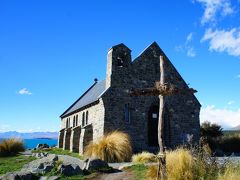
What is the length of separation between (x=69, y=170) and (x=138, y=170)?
3.16 m

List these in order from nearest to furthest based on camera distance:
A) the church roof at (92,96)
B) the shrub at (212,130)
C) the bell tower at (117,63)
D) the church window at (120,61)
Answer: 1. the bell tower at (117,63)
2. the church window at (120,61)
3. the church roof at (92,96)
4. the shrub at (212,130)

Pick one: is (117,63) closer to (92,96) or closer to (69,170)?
(92,96)

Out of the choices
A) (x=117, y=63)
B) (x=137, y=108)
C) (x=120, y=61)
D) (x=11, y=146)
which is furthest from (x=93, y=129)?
(x=11, y=146)

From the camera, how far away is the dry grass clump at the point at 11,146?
25.9 meters

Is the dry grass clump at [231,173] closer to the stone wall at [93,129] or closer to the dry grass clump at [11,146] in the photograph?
the stone wall at [93,129]

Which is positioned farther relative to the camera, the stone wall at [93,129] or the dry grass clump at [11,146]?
the dry grass clump at [11,146]

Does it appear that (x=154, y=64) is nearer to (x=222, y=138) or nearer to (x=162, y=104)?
(x=222, y=138)

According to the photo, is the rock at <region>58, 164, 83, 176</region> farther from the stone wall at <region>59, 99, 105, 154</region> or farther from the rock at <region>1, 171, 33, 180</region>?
the stone wall at <region>59, 99, 105, 154</region>

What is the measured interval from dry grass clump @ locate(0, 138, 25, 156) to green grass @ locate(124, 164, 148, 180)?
14.0 m

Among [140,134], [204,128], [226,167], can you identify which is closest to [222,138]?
[204,128]

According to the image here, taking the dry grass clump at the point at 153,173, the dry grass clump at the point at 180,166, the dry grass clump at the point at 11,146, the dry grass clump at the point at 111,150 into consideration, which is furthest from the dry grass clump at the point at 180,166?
the dry grass clump at the point at 11,146

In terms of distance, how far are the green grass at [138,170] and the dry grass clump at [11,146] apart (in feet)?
45.9

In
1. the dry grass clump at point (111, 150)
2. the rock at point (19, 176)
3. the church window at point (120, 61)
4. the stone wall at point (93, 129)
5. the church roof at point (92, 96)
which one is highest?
the church window at point (120, 61)

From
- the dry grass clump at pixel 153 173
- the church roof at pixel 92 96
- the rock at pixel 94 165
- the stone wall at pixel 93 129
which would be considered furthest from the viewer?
the church roof at pixel 92 96
